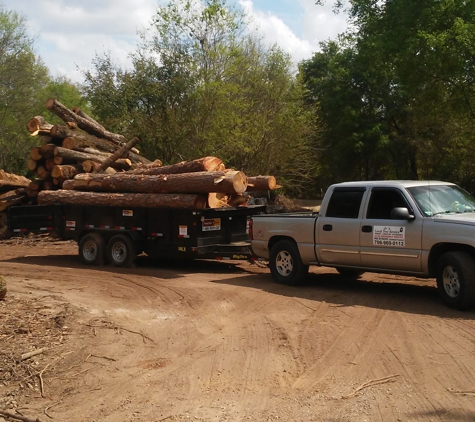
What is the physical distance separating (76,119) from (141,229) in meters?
8.31

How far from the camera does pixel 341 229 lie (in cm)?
1115

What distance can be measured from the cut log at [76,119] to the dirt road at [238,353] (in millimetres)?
10729

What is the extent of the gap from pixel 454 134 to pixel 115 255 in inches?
1092

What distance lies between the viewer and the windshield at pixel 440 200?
399 inches

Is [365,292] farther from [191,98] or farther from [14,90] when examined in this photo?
[14,90]

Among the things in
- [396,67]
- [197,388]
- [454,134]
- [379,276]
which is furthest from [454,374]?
[454,134]

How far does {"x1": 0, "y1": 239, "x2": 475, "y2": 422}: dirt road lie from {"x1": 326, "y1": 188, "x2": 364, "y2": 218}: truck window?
4.49 ft

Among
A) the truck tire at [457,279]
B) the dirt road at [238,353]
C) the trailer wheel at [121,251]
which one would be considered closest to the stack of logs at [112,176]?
the trailer wheel at [121,251]

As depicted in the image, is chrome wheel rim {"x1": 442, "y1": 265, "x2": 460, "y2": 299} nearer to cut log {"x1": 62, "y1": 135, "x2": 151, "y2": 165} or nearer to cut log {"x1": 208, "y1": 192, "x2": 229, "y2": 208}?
cut log {"x1": 208, "y1": 192, "x2": 229, "y2": 208}

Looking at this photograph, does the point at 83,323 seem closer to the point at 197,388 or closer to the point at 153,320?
the point at 153,320

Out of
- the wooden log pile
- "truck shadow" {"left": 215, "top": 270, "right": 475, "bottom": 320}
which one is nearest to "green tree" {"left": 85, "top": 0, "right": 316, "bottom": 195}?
the wooden log pile

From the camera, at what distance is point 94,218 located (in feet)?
52.8

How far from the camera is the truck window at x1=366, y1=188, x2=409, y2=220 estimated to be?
34.4 feet

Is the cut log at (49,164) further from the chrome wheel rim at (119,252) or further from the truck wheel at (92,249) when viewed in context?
the chrome wheel rim at (119,252)
